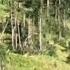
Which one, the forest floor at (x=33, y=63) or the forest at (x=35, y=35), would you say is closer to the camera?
the forest floor at (x=33, y=63)

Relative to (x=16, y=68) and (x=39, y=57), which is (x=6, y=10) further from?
(x=16, y=68)

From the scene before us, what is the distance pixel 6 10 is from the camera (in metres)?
31.6

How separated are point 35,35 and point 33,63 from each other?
6.22m

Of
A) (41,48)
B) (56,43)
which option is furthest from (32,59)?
(56,43)

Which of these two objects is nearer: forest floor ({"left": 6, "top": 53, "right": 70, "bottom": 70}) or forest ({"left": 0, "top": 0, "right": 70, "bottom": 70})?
forest floor ({"left": 6, "top": 53, "right": 70, "bottom": 70})

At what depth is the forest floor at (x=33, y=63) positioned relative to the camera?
20281mm

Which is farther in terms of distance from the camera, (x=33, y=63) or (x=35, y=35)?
(x=35, y=35)

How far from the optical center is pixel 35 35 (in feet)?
88.7

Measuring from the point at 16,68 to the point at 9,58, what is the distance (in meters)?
1.68

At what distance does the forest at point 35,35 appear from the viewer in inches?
833

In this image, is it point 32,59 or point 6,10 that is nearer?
point 32,59

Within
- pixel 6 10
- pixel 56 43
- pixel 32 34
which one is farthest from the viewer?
pixel 6 10

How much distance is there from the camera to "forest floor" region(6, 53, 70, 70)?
66.5 ft

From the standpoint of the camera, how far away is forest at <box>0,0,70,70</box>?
21.2m
